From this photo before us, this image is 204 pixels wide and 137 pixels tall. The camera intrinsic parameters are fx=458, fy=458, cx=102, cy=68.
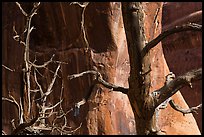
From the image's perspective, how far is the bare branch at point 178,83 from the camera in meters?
2.03

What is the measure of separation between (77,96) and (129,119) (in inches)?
27.0

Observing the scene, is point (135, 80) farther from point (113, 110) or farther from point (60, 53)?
point (60, 53)

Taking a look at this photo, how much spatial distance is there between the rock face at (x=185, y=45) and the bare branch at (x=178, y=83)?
276 inches

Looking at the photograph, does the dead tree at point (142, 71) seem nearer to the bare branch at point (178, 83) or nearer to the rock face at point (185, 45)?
the bare branch at point (178, 83)

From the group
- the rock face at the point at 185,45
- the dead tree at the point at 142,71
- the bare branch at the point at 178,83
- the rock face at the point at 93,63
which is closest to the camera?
the bare branch at the point at 178,83

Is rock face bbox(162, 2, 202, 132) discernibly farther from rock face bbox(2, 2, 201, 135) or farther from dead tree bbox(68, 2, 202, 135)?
dead tree bbox(68, 2, 202, 135)

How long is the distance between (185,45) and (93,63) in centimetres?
479

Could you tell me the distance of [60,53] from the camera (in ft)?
18.7

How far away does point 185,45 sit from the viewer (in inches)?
385

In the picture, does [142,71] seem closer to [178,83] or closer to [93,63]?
[178,83]

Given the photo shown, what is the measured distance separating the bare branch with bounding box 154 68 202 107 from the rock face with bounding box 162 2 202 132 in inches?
276

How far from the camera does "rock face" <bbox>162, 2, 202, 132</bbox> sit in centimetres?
927

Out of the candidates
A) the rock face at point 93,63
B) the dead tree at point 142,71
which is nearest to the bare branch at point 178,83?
the dead tree at point 142,71

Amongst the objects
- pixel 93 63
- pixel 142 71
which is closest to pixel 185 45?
pixel 93 63
